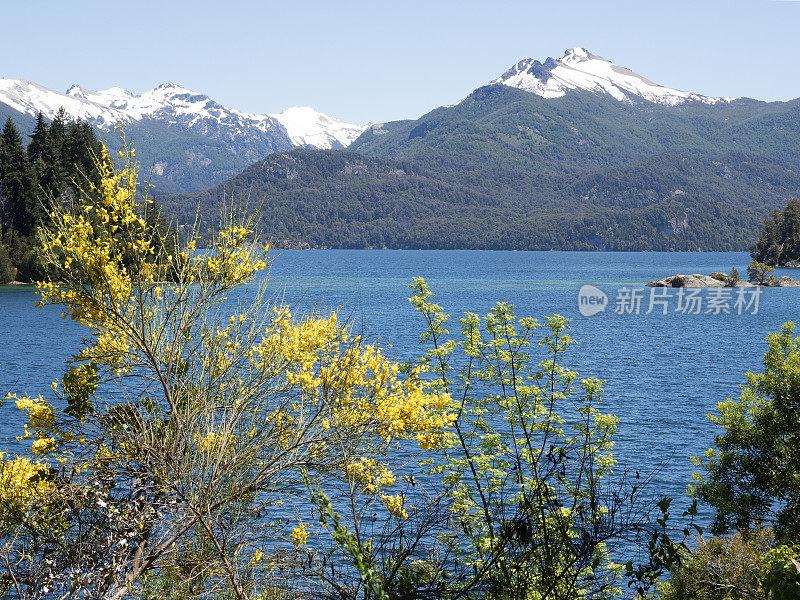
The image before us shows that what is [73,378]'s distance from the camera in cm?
877

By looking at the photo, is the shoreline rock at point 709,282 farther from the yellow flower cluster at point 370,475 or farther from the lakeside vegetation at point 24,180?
the yellow flower cluster at point 370,475

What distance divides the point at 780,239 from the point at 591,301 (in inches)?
3090

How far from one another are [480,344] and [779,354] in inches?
413

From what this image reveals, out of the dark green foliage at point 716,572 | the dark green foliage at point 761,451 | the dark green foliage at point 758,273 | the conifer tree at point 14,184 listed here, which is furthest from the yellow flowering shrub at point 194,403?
the dark green foliage at point 758,273

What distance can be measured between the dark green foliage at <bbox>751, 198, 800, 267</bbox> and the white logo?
56.5 metres

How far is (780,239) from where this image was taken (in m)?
153

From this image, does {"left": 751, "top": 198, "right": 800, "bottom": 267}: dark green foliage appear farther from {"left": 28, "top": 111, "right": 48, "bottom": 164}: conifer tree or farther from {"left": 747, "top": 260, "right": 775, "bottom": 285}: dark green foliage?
{"left": 28, "top": 111, "right": 48, "bottom": 164}: conifer tree

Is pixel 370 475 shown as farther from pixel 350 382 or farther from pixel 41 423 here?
pixel 41 423

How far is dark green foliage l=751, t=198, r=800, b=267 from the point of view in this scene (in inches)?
5935

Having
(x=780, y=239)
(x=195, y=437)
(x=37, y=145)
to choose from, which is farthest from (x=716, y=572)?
(x=780, y=239)

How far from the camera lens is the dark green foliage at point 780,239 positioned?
15075 centimetres

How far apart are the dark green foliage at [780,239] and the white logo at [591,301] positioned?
5650cm

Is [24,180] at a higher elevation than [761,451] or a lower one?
higher

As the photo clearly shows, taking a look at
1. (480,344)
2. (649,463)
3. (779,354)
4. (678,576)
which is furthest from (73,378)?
(649,463)
